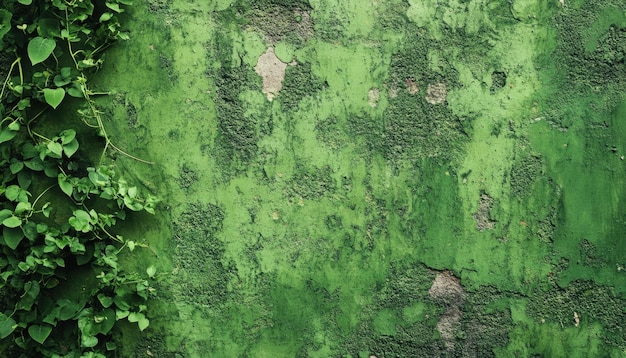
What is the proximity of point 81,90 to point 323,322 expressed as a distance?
3.98 ft

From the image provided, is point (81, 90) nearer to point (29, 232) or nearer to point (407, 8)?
point (29, 232)

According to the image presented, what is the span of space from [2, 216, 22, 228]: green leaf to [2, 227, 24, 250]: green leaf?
43 mm

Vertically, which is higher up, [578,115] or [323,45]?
[578,115]

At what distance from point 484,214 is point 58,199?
→ 5.14ft

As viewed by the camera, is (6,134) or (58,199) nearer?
(6,134)

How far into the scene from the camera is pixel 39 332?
81.0 inches

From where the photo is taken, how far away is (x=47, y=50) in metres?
1.98

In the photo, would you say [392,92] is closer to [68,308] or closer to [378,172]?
[378,172]

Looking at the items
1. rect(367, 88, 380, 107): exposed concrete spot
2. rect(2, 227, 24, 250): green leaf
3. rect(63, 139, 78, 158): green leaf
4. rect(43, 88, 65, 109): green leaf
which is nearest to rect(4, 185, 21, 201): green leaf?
rect(2, 227, 24, 250): green leaf

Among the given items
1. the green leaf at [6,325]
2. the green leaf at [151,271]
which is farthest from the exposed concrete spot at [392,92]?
the green leaf at [6,325]

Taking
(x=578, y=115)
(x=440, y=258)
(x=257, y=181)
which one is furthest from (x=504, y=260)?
(x=257, y=181)

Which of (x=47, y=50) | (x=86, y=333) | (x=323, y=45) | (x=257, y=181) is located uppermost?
(x=323, y=45)

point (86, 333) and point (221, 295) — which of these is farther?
point (221, 295)

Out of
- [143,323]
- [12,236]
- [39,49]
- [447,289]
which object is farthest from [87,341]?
[447,289]
